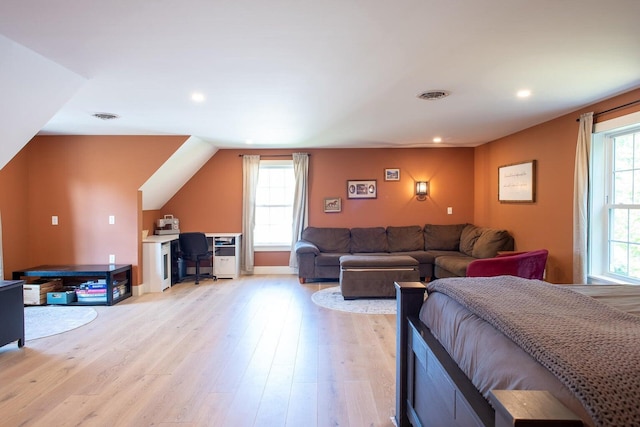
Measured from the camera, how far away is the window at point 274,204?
663 cm

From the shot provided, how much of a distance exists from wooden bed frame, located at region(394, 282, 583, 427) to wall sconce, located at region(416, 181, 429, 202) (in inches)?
179

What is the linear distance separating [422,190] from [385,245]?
1.25m

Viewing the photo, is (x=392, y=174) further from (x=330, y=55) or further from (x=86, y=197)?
(x=86, y=197)

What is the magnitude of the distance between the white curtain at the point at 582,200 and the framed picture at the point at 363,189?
3.22m

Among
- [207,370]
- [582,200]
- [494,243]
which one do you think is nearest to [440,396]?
[207,370]

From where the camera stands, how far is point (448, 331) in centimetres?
158

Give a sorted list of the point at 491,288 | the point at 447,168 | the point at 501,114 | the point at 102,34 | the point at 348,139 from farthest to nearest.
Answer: the point at 447,168 → the point at 348,139 → the point at 501,114 → the point at 102,34 → the point at 491,288

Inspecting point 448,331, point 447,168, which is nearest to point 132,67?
point 448,331

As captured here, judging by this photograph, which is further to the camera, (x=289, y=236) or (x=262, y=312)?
(x=289, y=236)

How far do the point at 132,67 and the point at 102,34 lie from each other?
0.50m

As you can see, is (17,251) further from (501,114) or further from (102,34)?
(501,114)

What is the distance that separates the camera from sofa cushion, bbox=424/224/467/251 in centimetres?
609

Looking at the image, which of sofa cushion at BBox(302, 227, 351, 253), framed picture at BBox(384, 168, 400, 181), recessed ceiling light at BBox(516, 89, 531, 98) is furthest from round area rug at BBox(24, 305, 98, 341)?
recessed ceiling light at BBox(516, 89, 531, 98)

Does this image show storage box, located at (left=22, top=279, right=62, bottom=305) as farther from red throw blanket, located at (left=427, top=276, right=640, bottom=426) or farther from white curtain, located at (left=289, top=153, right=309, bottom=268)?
red throw blanket, located at (left=427, top=276, right=640, bottom=426)
